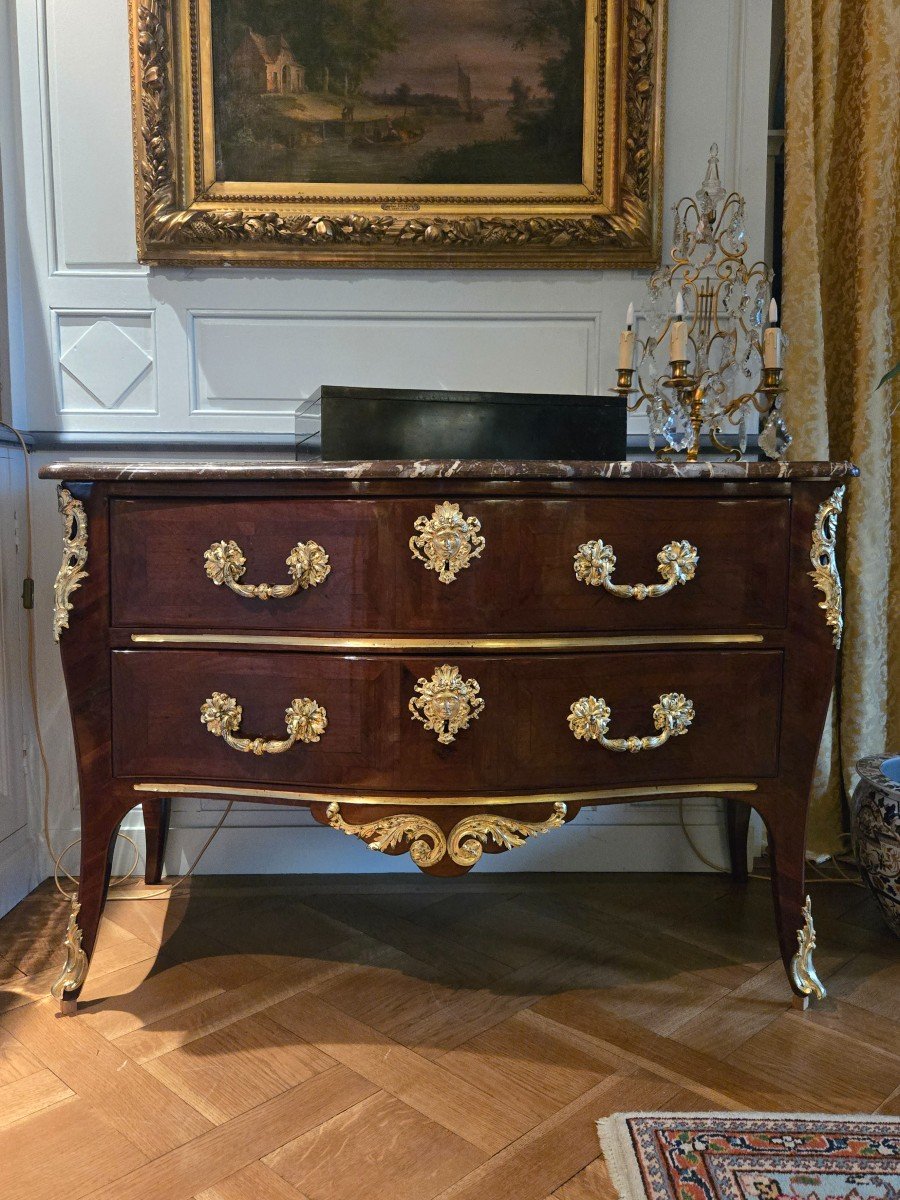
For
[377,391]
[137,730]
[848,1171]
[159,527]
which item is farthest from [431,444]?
[848,1171]

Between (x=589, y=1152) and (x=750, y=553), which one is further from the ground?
(x=750, y=553)

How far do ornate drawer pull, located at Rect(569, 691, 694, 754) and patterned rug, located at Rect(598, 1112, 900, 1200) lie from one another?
48 cm

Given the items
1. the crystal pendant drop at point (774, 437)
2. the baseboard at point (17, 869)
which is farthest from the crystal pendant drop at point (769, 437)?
the baseboard at point (17, 869)

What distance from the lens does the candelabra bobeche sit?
1.62 m

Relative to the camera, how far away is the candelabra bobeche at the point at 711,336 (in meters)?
1.62

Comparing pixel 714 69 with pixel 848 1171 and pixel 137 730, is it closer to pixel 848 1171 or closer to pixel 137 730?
pixel 137 730

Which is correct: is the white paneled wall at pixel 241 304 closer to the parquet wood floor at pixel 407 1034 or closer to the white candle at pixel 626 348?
the white candle at pixel 626 348

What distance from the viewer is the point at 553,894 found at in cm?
183

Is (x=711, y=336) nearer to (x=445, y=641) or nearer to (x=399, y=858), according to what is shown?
(x=445, y=641)

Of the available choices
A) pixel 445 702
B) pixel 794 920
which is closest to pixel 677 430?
pixel 445 702

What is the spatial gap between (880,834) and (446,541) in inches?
39.6

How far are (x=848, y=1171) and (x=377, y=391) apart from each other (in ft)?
3.92

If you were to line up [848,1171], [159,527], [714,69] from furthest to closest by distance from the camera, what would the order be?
[714,69] → [159,527] → [848,1171]

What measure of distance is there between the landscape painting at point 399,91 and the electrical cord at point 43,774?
830 mm
